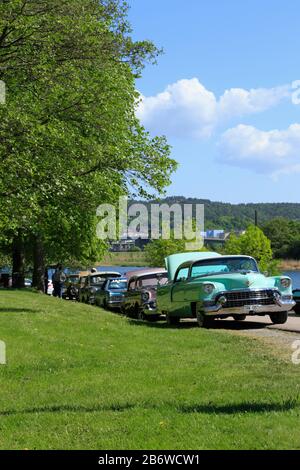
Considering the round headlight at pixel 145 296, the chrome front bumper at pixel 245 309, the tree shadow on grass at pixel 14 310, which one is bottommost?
the tree shadow on grass at pixel 14 310

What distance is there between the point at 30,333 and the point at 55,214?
8512 millimetres

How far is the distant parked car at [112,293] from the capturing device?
94.5 ft

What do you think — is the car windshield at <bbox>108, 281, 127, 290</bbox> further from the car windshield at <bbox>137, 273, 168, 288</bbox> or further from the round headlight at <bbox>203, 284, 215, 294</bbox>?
the round headlight at <bbox>203, 284, 215, 294</bbox>

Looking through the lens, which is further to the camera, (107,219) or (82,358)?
(107,219)

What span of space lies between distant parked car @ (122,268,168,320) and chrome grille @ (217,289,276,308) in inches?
183

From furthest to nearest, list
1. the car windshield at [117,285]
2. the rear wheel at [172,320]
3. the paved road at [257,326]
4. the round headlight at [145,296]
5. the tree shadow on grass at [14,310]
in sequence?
the car windshield at [117,285] → the round headlight at [145,296] → the tree shadow on grass at [14,310] → the rear wheel at [172,320] → the paved road at [257,326]

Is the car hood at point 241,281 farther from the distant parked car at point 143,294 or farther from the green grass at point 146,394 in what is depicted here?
the distant parked car at point 143,294

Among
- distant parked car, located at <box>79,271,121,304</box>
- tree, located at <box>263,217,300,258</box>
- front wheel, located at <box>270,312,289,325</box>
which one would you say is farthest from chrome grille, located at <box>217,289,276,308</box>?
tree, located at <box>263,217,300,258</box>

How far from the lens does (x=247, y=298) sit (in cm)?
1586

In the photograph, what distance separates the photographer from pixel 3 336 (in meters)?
13.4

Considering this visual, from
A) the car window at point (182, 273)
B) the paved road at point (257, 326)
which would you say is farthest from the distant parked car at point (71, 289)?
Answer: the paved road at point (257, 326)

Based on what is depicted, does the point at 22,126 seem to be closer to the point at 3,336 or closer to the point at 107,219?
the point at 3,336

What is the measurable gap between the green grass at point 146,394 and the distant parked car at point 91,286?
19.5m

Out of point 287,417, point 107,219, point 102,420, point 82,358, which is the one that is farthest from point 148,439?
point 107,219
